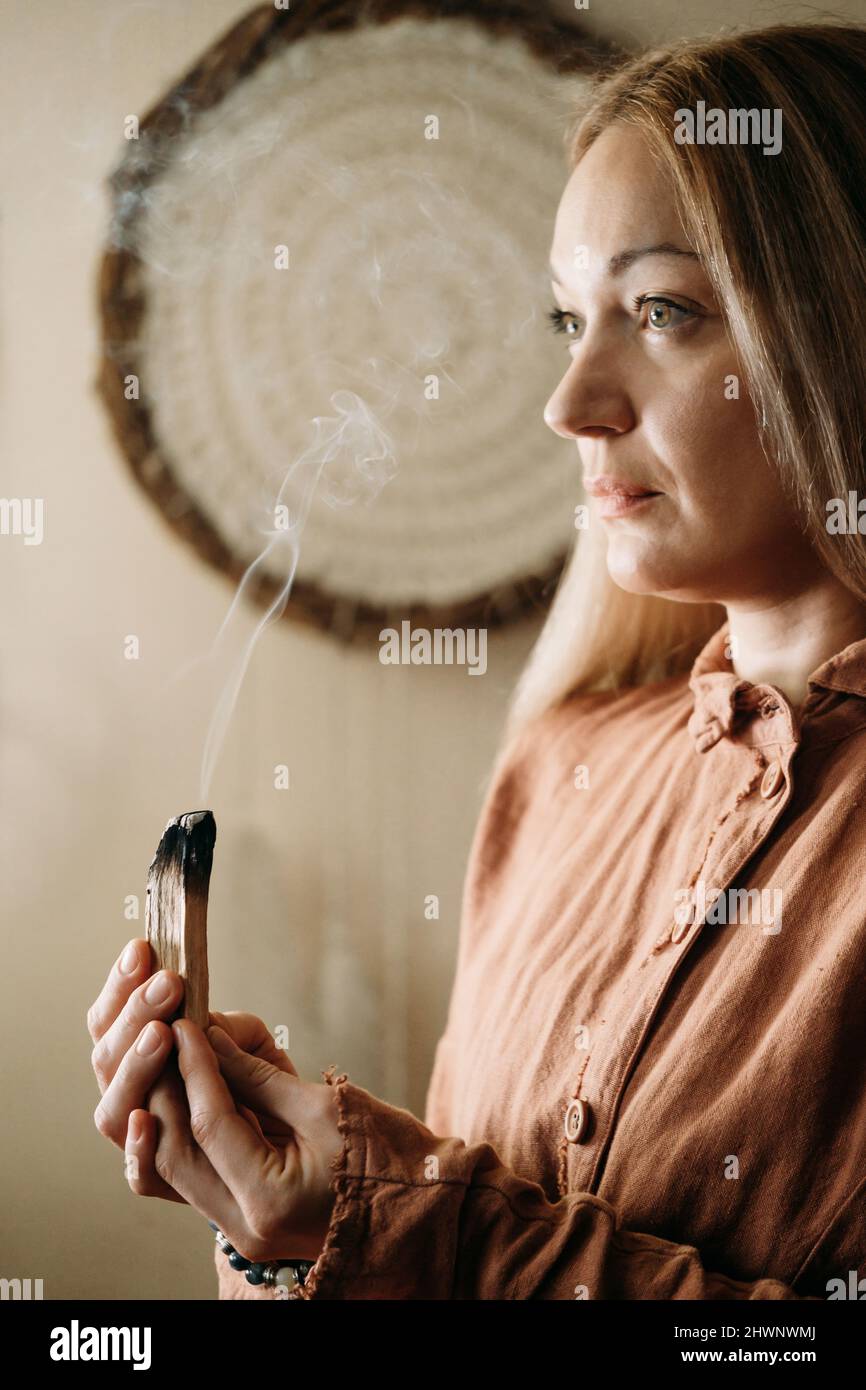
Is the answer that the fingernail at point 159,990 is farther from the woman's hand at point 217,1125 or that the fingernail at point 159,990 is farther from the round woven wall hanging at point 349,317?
the round woven wall hanging at point 349,317

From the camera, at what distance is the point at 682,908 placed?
0.81 meters

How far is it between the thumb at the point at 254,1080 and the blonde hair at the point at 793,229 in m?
0.54

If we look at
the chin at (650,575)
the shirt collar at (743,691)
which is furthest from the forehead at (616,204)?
the shirt collar at (743,691)

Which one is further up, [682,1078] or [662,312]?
[662,312]

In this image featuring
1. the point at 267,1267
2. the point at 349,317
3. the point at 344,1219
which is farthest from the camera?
the point at 349,317

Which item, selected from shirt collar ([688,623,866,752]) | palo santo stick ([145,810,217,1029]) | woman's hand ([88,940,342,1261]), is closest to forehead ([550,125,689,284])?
shirt collar ([688,623,866,752])

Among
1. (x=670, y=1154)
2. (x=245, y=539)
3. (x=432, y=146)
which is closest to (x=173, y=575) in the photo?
(x=245, y=539)

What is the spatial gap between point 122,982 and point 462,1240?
0.29m

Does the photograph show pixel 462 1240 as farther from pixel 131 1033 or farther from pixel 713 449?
pixel 713 449

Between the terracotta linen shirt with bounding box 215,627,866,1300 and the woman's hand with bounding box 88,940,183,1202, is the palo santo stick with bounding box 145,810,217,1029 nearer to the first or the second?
the woman's hand with bounding box 88,940,183,1202

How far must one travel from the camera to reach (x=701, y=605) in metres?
1.09

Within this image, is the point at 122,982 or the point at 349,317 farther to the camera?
the point at 349,317

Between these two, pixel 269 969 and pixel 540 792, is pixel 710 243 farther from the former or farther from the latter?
pixel 269 969

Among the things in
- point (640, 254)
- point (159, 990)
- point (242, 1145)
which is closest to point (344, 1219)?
point (242, 1145)
